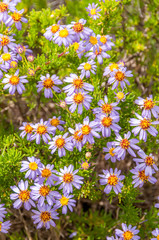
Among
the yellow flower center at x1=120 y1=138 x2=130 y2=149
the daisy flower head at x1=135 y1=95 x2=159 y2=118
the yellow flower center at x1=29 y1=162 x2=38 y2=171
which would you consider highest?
the daisy flower head at x1=135 y1=95 x2=159 y2=118

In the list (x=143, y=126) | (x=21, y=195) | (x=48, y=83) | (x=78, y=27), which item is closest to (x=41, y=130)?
(x=48, y=83)

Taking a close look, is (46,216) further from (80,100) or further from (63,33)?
(63,33)

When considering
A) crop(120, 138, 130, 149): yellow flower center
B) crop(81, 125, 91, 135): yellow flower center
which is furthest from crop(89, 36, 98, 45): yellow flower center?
crop(120, 138, 130, 149): yellow flower center

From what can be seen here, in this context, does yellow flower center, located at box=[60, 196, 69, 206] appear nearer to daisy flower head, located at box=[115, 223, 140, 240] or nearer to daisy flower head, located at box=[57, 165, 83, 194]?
daisy flower head, located at box=[57, 165, 83, 194]

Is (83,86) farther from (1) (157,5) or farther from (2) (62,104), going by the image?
(1) (157,5)

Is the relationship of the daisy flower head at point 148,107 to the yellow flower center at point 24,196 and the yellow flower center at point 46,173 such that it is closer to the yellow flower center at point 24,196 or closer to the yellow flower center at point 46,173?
the yellow flower center at point 46,173

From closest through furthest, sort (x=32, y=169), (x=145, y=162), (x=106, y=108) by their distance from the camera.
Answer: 1. (x=32, y=169)
2. (x=106, y=108)
3. (x=145, y=162)
